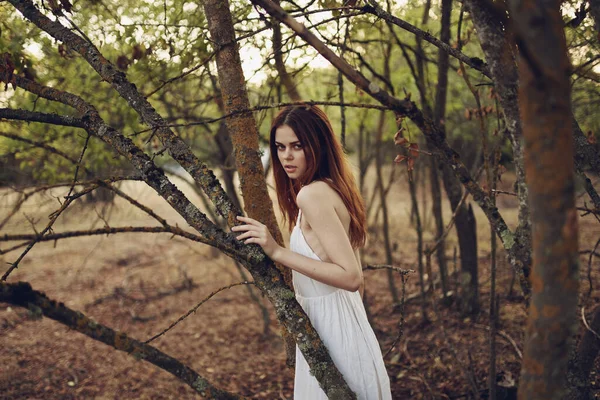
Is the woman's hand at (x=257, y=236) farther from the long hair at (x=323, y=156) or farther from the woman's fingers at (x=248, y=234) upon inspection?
the long hair at (x=323, y=156)

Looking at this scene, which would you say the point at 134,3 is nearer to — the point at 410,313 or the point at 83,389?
the point at 83,389

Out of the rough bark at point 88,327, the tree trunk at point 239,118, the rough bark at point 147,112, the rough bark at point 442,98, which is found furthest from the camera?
the rough bark at point 442,98

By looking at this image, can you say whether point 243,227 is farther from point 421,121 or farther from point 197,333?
point 197,333

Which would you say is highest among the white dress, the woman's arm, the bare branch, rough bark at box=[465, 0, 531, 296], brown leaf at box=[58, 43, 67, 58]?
brown leaf at box=[58, 43, 67, 58]

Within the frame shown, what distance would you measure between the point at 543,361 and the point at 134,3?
523 cm

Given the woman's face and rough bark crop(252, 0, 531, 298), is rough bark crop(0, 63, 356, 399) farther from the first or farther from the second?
rough bark crop(252, 0, 531, 298)

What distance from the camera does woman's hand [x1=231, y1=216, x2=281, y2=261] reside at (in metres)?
1.81

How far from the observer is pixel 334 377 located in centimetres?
189

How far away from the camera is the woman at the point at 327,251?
1.96 m

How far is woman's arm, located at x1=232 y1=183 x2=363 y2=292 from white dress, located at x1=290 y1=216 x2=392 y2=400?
19cm

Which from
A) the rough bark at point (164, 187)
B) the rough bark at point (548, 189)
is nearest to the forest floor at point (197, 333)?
the rough bark at point (164, 187)

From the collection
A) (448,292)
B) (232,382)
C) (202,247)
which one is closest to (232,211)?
(232,382)

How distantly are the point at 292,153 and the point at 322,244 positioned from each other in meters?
0.54

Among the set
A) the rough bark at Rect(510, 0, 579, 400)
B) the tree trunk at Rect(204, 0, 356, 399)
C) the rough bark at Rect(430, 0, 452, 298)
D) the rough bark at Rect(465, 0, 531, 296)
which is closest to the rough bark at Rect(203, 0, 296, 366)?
the tree trunk at Rect(204, 0, 356, 399)
